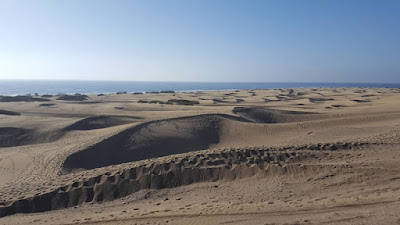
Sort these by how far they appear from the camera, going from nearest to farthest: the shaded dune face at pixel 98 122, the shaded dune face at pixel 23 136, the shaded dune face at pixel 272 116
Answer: the shaded dune face at pixel 23 136, the shaded dune face at pixel 98 122, the shaded dune face at pixel 272 116

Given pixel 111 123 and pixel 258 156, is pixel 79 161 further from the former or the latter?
pixel 111 123

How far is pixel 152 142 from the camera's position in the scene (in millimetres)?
16609

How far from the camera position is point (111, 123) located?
22.6 meters

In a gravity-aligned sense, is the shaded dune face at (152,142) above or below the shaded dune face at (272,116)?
below

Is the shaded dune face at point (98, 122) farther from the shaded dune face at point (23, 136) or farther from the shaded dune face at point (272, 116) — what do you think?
the shaded dune face at point (272, 116)

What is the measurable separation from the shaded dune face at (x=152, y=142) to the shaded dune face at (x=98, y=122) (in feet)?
14.6

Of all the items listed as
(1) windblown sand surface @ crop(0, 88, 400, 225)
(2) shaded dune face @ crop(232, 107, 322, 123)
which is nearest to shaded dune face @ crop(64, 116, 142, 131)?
(1) windblown sand surface @ crop(0, 88, 400, 225)

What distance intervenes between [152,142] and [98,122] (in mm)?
7808

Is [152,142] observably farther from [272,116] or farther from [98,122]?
[272,116]

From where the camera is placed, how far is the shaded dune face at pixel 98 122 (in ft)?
68.4

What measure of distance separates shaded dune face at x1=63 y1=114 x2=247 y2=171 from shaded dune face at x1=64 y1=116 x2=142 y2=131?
444cm

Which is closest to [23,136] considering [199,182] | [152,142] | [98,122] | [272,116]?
[98,122]

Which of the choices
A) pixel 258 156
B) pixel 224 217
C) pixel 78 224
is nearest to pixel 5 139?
pixel 78 224

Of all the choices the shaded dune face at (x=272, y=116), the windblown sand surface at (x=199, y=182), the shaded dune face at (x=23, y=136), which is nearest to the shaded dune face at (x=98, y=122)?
the shaded dune face at (x=23, y=136)
